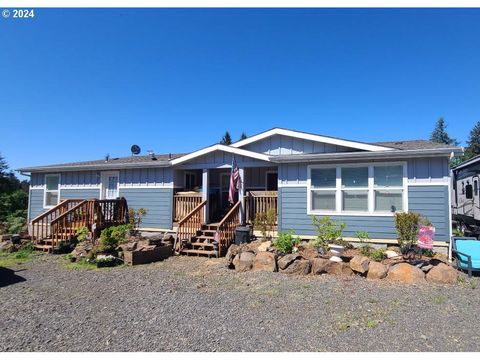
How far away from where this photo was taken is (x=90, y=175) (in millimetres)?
13391

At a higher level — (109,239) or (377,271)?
(109,239)

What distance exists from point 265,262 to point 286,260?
535 millimetres

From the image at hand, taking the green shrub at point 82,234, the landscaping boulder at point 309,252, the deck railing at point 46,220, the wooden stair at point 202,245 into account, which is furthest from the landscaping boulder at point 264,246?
the deck railing at point 46,220

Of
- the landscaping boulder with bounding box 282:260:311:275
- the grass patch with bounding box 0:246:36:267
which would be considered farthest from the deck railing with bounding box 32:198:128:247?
the landscaping boulder with bounding box 282:260:311:275

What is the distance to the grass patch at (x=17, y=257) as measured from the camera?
8742 mm

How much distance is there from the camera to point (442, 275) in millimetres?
6176

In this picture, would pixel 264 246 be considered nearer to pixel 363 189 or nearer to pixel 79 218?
pixel 363 189

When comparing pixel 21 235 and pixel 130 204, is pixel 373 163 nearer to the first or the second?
pixel 130 204

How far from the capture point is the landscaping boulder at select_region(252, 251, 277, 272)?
7254mm

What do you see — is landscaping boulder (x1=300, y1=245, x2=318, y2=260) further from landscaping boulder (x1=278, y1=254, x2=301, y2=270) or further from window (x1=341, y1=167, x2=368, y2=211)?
window (x1=341, y1=167, x2=368, y2=211)

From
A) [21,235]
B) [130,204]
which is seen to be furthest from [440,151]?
[21,235]

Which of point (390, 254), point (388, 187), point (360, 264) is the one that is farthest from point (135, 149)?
point (390, 254)

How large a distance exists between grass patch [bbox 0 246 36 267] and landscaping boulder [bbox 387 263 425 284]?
32.8ft

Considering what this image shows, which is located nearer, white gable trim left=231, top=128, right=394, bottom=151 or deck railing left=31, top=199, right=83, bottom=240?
white gable trim left=231, top=128, right=394, bottom=151
